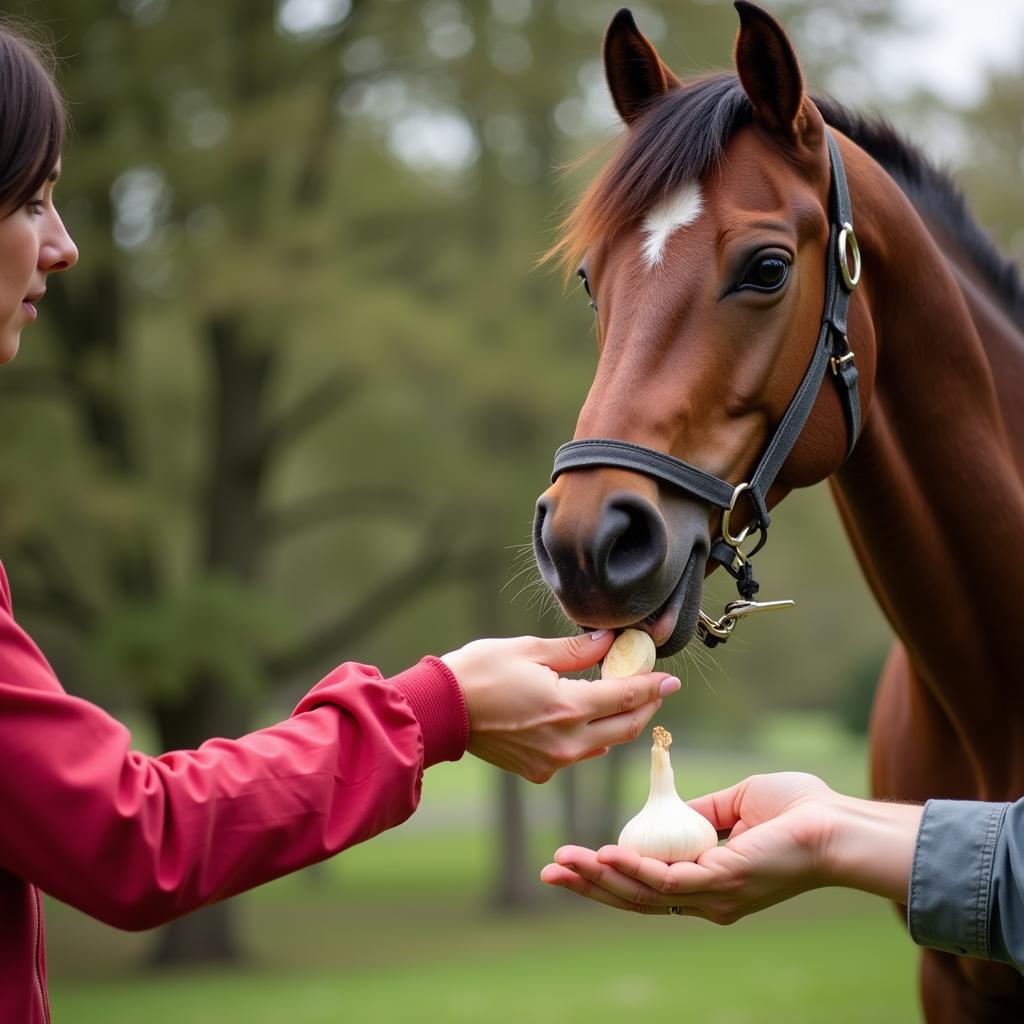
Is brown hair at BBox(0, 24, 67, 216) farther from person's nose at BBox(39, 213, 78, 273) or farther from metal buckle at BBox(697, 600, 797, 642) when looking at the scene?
metal buckle at BBox(697, 600, 797, 642)

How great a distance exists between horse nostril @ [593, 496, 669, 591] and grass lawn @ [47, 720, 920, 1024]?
846cm

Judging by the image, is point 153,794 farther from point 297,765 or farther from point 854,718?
point 854,718

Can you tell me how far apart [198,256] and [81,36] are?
7.22 feet

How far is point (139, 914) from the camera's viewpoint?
5.44 feet

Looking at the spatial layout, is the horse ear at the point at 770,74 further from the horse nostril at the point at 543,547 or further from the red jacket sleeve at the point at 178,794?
the red jacket sleeve at the point at 178,794

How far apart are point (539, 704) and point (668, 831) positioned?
1.10 ft

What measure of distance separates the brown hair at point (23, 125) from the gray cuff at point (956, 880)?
1.64m

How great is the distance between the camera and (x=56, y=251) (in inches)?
74.9

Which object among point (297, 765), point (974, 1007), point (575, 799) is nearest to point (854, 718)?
point (575, 799)

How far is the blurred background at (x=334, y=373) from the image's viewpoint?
431 inches

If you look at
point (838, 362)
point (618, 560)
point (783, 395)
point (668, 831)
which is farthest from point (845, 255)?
point (668, 831)

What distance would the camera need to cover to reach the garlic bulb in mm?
2125

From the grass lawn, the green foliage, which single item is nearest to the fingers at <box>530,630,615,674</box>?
the grass lawn

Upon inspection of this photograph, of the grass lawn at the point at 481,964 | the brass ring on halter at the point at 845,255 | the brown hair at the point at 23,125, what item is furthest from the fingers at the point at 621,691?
the grass lawn at the point at 481,964
